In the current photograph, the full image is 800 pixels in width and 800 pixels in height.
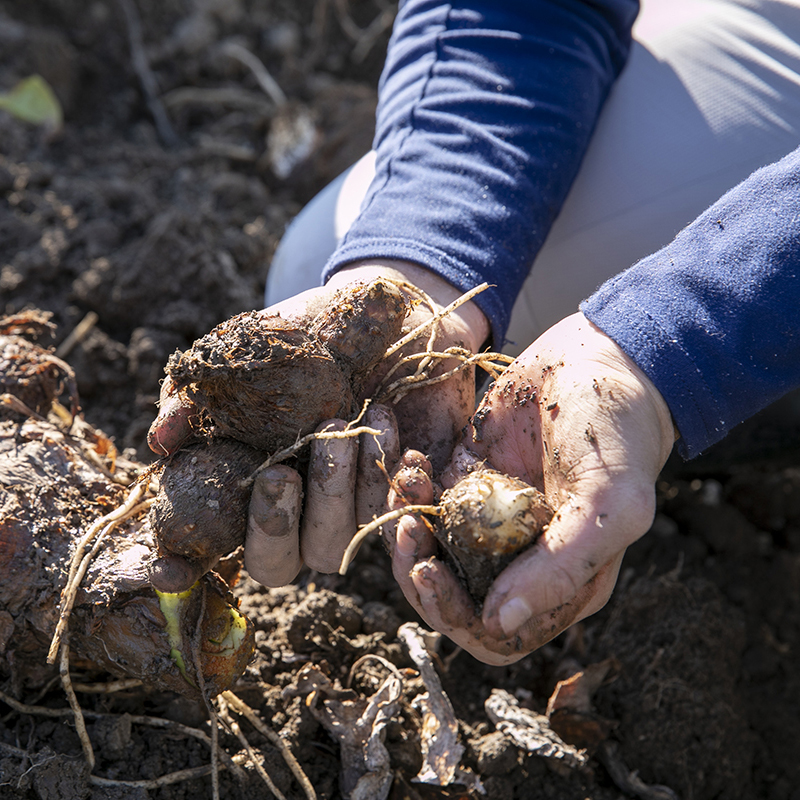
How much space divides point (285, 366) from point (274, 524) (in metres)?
0.36

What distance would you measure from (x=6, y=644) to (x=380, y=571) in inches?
41.8

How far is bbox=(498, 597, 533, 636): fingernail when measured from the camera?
52.8 inches

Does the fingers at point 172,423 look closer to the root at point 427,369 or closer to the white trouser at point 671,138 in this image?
the root at point 427,369

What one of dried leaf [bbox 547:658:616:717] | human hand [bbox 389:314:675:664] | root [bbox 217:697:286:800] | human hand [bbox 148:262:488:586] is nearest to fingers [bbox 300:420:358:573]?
human hand [bbox 148:262:488:586]

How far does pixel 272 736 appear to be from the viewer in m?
1.79

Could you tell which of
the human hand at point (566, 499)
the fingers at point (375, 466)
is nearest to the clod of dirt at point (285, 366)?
the fingers at point (375, 466)

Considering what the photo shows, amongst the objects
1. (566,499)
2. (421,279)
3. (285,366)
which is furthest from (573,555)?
(421,279)

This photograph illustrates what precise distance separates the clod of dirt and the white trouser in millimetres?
783

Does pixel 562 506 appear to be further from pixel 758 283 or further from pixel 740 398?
pixel 758 283

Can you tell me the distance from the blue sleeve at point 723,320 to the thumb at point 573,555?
266 mm

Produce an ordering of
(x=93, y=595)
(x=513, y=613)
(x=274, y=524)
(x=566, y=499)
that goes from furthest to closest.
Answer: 1. (x=93, y=595)
2. (x=274, y=524)
3. (x=566, y=499)
4. (x=513, y=613)

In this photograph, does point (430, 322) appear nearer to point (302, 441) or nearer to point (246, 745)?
point (302, 441)

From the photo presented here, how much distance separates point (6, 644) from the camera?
1.72 meters

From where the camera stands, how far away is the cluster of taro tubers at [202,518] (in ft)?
4.96
